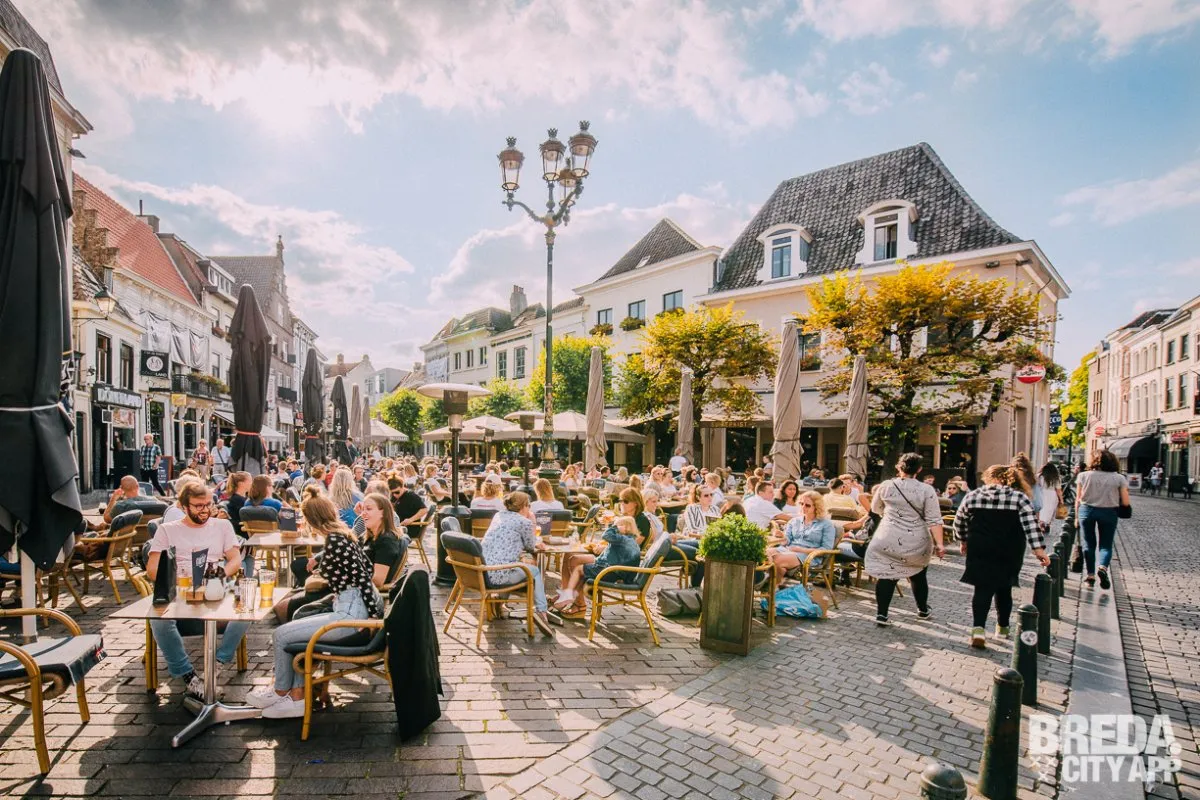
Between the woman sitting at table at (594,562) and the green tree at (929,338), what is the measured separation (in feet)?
47.8

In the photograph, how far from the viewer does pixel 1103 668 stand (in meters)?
5.71

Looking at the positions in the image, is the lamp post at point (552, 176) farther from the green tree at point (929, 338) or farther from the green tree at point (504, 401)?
the green tree at point (504, 401)

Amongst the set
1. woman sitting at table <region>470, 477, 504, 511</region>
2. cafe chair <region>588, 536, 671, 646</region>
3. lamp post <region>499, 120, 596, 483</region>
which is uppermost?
lamp post <region>499, 120, 596, 483</region>

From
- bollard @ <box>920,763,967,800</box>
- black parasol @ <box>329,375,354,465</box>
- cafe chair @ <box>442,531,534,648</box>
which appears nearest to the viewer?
bollard @ <box>920,763,967,800</box>

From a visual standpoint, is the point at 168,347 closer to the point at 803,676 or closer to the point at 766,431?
the point at 766,431

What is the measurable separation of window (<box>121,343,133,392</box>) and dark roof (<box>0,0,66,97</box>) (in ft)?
30.1

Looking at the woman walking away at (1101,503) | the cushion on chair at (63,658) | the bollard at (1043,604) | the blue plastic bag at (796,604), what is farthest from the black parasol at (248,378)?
the woman walking away at (1101,503)

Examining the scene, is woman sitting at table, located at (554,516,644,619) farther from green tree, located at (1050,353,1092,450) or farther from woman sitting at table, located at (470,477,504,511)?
green tree, located at (1050,353,1092,450)

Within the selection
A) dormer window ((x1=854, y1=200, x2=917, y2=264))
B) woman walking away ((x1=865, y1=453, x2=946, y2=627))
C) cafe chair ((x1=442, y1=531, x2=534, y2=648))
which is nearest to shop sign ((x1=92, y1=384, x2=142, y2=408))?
cafe chair ((x1=442, y1=531, x2=534, y2=648))

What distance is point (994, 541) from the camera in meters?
6.16

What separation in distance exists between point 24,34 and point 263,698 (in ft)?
70.8

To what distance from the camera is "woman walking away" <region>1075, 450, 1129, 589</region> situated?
863 cm

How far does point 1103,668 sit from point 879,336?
14640 millimetres

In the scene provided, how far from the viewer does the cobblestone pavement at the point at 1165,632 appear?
15.1 feet
